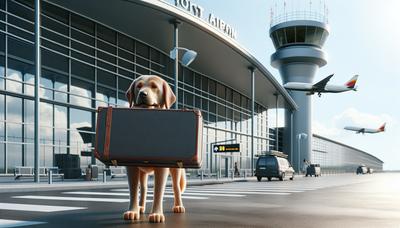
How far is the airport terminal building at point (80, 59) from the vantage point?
24625 mm

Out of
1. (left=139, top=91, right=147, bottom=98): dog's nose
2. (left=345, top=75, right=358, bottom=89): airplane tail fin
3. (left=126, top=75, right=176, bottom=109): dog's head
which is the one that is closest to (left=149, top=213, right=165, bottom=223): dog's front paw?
(left=126, top=75, right=176, bottom=109): dog's head

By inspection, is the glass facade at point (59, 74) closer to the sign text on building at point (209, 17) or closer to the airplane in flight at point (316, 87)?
the sign text on building at point (209, 17)

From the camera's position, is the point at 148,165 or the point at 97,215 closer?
the point at 148,165

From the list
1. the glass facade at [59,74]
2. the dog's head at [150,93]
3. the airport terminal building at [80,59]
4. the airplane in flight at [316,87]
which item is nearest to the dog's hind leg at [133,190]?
the dog's head at [150,93]

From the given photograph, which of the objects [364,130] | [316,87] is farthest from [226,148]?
[364,130]

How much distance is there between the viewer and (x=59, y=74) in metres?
27.4

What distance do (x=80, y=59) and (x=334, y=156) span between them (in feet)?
223

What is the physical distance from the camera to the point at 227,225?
20.3ft

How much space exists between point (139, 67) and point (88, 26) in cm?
584

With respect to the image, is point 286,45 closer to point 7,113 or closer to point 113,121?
point 7,113

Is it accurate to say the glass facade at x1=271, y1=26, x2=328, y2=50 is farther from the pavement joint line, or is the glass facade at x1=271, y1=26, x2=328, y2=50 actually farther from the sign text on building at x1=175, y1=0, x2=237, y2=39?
the pavement joint line

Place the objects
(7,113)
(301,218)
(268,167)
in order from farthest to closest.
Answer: (268,167) < (7,113) < (301,218)

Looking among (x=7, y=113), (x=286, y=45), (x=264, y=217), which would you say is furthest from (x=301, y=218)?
(x=286, y=45)

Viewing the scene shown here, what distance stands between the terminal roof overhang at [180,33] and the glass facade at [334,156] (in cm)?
3158
